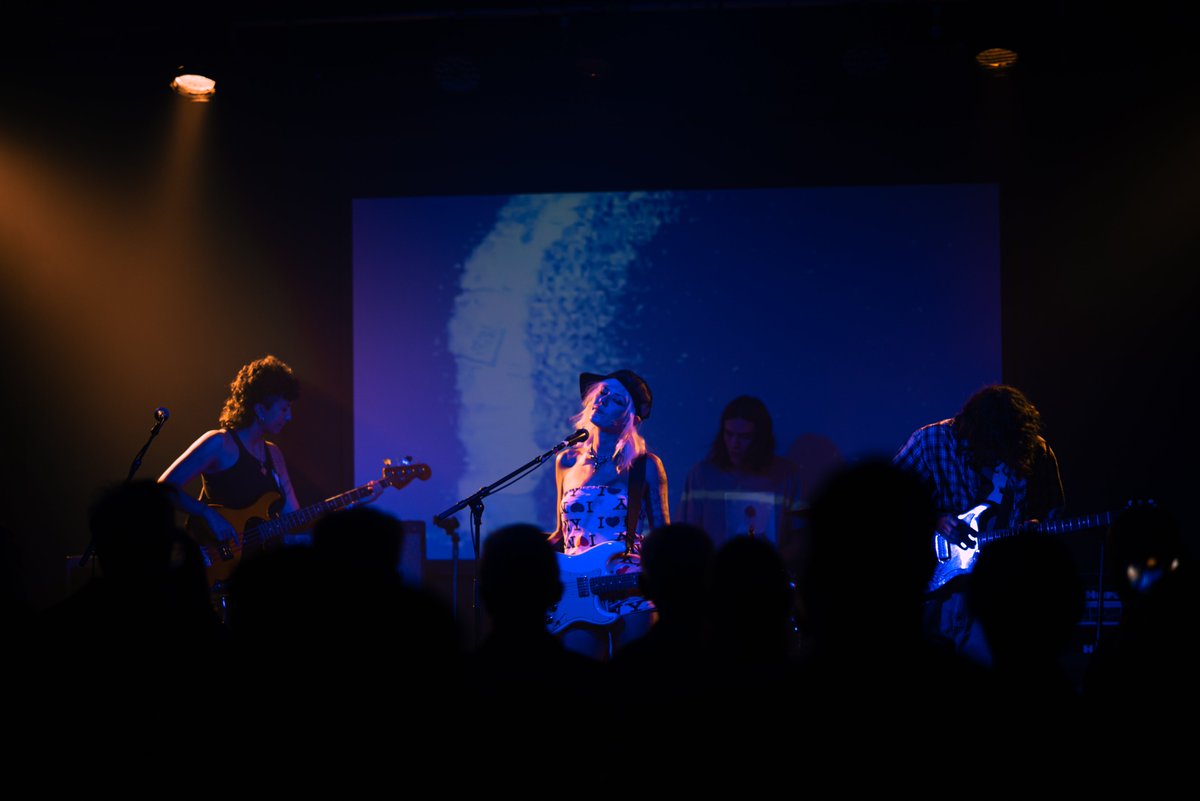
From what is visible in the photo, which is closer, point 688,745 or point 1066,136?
point 688,745

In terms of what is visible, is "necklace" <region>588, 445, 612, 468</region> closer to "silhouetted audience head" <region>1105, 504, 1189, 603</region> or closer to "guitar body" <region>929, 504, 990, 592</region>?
"guitar body" <region>929, 504, 990, 592</region>

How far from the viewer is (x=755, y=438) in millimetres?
6160

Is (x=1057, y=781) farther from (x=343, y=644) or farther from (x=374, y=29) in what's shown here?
(x=374, y=29)

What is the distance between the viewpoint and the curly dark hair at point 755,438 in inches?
241

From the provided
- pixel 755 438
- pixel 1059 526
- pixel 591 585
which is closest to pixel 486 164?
pixel 755 438

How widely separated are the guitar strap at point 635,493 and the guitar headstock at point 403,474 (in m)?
1.41

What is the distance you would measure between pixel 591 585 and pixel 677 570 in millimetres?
2783

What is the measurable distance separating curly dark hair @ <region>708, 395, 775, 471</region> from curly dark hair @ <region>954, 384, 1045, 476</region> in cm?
142

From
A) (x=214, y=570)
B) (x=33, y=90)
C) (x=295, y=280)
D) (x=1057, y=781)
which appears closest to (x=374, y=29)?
(x=295, y=280)

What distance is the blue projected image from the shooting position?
6621 millimetres

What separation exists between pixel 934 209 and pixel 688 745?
5.89 meters

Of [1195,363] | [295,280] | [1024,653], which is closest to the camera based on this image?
[1024,653]

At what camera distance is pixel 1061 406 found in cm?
658

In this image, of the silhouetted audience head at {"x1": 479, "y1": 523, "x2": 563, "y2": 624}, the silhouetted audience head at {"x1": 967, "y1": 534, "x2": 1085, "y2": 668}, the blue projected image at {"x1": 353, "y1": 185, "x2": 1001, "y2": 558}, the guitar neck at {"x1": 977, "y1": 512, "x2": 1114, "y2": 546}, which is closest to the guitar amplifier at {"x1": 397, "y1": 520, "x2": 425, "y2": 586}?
the blue projected image at {"x1": 353, "y1": 185, "x2": 1001, "y2": 558}
